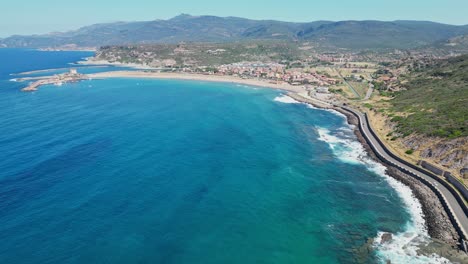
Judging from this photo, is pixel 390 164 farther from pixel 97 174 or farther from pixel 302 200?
pixel 97 174

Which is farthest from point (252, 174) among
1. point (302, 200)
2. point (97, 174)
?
point (97, 174)

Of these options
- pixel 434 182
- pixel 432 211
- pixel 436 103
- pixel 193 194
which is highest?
pixel 436 103

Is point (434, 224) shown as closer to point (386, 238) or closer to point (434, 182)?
point (386, 238)

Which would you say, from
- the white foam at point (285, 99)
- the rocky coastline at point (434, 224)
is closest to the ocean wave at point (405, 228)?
the rocky coastline at point (434, 224)

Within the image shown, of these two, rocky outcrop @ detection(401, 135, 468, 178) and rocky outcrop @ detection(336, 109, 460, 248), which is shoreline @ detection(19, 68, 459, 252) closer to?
rocky outcrop @ detection(336, 109, 460, 248)

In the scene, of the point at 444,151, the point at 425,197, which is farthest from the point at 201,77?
the point at 425,197
